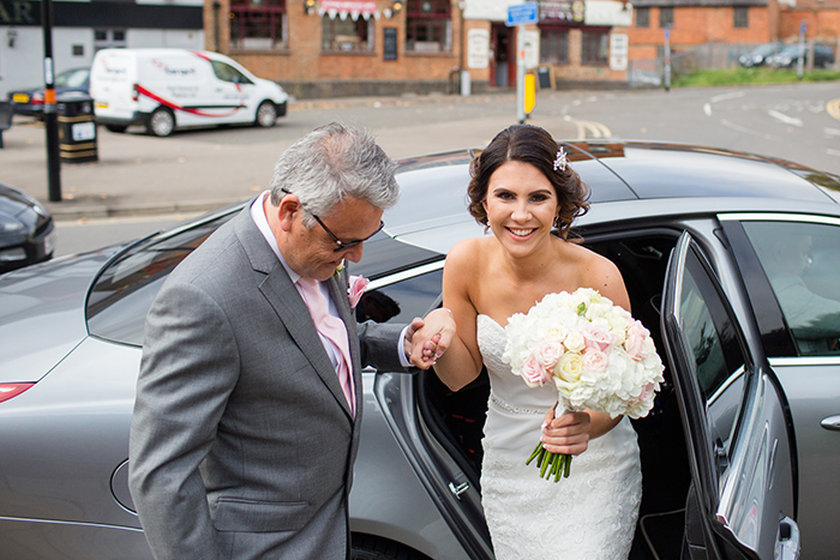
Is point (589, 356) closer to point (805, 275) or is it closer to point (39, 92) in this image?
point (805, 275)

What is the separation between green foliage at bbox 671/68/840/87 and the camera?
41.4m

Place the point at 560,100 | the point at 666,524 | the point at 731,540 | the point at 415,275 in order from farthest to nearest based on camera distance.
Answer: the point at 560,100, the point at 666,524, the point at 415,275, the point at 731,540

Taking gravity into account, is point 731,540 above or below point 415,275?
below

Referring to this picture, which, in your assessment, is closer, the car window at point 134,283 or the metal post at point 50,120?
the car window at point 134,283

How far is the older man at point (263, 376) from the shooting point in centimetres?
162

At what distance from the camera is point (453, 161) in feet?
11.4

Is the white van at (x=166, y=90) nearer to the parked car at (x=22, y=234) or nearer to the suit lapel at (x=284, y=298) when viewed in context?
the parked car at (x=22, y=234)

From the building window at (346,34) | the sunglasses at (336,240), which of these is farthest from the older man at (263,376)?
the building window at (346,34)

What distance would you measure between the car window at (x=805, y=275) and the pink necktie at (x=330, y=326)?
1442 millimetres

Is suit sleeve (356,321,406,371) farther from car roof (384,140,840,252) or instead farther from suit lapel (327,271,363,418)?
car roof (384,140,840,252)

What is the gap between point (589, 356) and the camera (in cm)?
209

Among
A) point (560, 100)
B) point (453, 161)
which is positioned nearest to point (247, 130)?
point (560, 100)

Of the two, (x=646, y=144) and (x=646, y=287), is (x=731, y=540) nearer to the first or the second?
(x=646, y=287)

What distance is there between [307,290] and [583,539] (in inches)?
48.6
